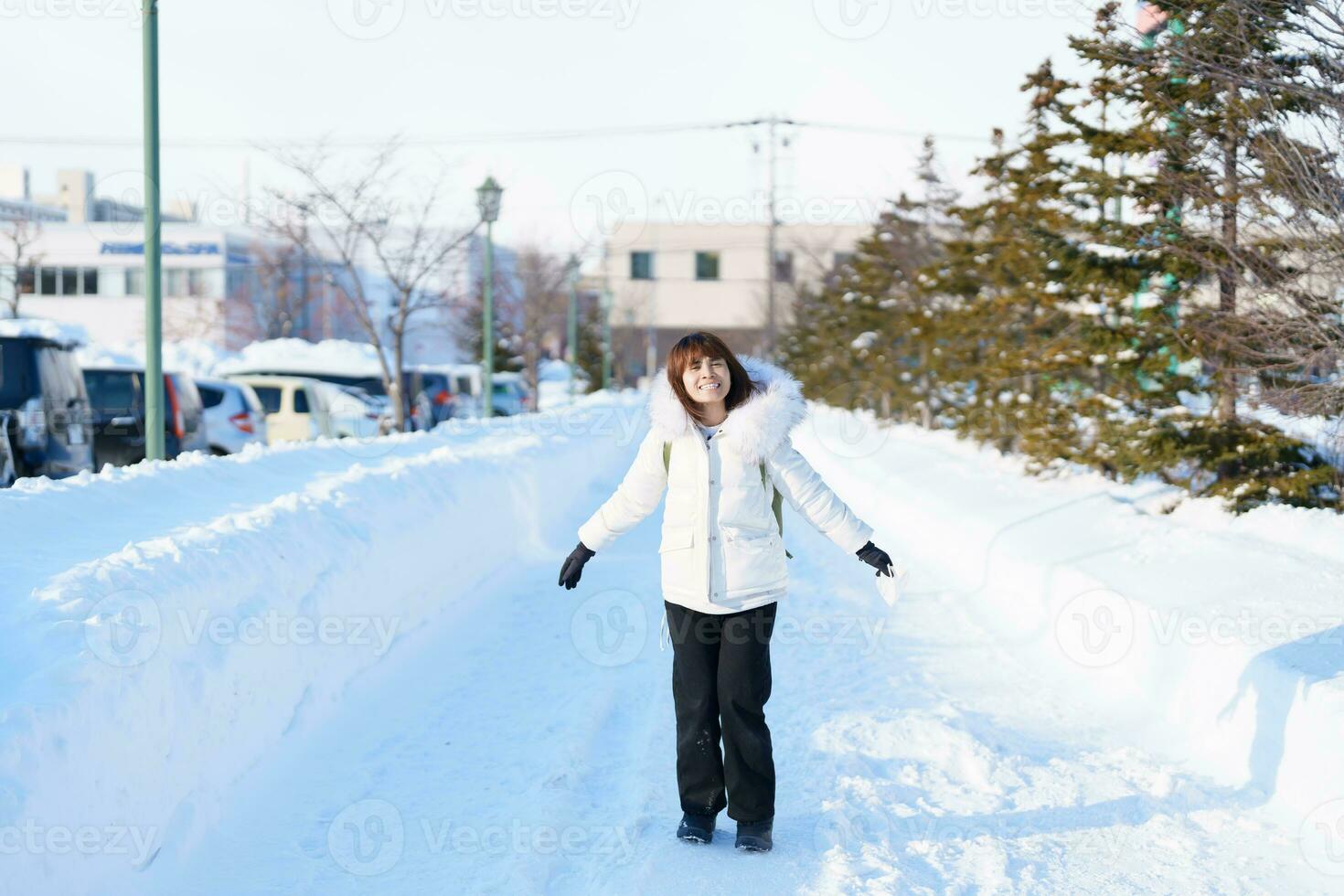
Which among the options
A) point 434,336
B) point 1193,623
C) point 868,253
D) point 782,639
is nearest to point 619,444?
point 868,253

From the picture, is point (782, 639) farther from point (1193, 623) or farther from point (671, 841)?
point (671, 841)

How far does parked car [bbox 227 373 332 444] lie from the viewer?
22.6 m

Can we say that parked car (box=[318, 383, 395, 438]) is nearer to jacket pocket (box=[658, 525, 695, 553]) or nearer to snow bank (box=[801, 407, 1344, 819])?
snow bank (box=[801, 407, 1344, 819])

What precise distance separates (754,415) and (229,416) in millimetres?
15589

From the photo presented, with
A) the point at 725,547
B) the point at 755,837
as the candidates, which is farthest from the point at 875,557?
the point at 755,837

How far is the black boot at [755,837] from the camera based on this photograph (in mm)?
4277

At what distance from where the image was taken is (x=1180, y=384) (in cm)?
1197

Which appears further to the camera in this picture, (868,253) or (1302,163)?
(868,253)

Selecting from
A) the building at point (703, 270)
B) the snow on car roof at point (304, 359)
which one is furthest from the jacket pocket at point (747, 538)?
the building at point (703, 270)

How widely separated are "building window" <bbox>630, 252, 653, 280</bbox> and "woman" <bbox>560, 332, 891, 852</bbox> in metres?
65.9

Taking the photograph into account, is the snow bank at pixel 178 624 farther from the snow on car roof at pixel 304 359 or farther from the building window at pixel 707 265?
the building window at pixel 707 265

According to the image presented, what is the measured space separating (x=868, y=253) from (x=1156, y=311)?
70.2ft

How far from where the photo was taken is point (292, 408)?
22.7 meters

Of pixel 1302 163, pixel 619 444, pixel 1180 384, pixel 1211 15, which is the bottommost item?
pixel 619 444
